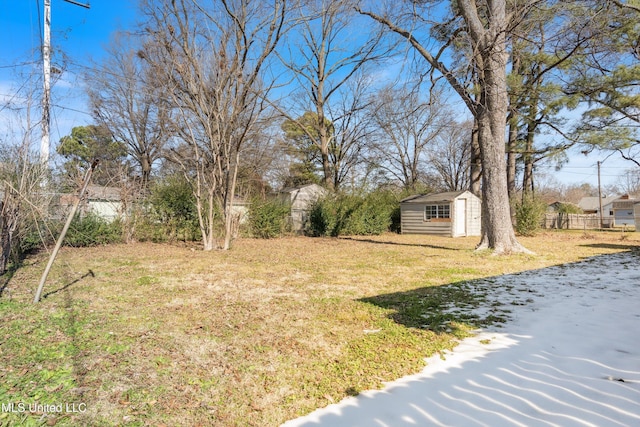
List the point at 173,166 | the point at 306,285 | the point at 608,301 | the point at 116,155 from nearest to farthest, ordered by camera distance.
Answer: the point at 608,301
the point at 306,285
the point at 173,166
the point at 116,155

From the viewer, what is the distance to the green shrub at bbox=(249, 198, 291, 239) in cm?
1312

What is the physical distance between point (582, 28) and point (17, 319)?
1058 centimetres

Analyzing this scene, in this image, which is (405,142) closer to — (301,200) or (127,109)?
(301,200)

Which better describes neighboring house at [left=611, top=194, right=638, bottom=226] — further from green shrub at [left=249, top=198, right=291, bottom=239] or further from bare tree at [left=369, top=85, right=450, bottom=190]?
green shrub at [left=249, top=198, right=291, bottom=239]

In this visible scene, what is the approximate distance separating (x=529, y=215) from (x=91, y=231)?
16702mm

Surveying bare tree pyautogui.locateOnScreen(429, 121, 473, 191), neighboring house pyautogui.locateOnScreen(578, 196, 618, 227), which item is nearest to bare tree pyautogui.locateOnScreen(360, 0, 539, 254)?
bare tree pyautogui.locateOnScreen(429, 121, 473, 191)

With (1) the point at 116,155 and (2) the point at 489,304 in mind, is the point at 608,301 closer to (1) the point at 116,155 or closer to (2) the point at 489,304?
(2) the point at 489,304

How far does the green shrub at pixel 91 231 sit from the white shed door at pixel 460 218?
13.2 meters

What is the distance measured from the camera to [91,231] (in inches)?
384

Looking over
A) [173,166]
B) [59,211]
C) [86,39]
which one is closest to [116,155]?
[173,166]

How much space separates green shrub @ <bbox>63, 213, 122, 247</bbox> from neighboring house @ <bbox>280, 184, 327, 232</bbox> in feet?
22.9

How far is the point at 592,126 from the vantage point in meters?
13.5

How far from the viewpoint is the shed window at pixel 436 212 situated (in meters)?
14.8

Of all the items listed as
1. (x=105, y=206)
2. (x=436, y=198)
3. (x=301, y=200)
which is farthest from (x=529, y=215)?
(x=105, y=206)
